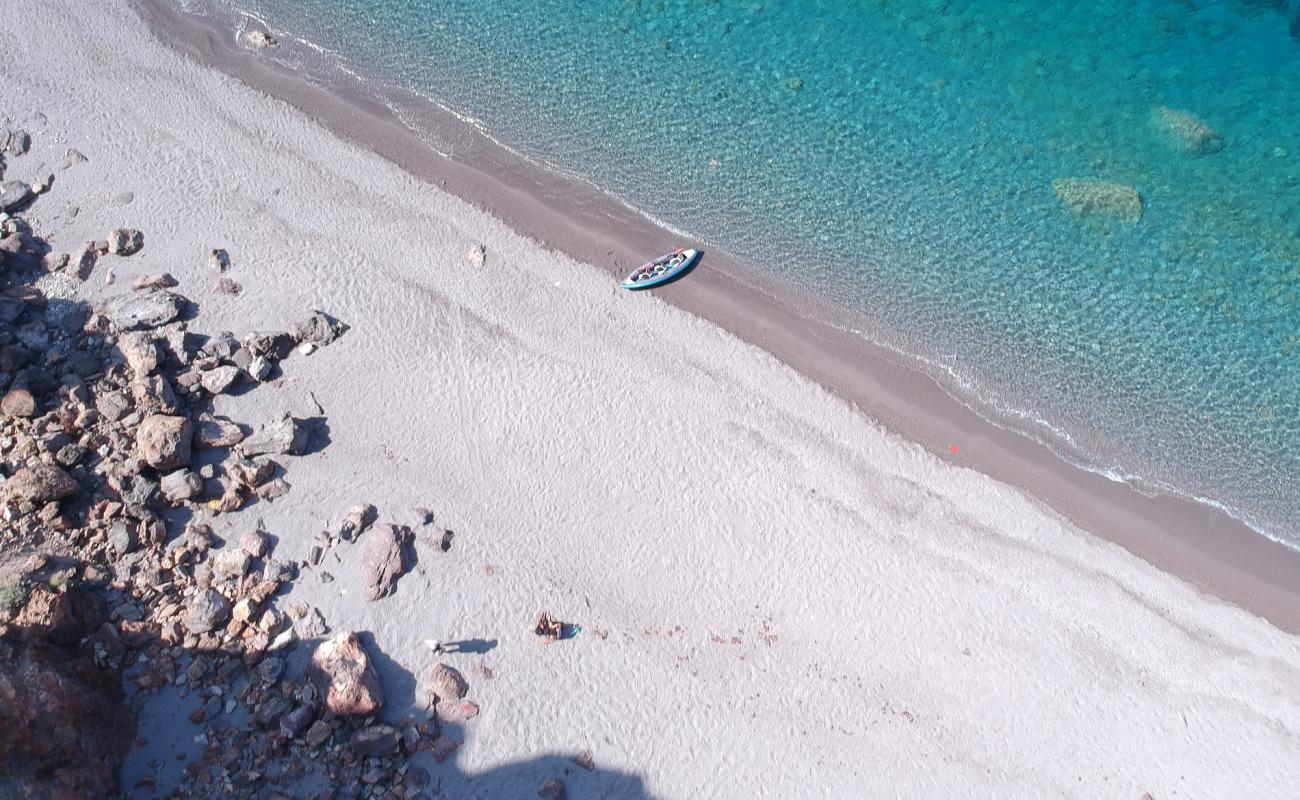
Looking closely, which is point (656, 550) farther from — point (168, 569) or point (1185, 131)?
point (1185, 131)

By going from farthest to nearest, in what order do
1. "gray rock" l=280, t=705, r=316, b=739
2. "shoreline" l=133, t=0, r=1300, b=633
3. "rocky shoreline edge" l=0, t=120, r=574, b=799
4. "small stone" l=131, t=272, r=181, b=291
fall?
"shoreline" l=133, t=0, r=1300, b=633 < "small stone" l=131, t=272, r=181, b=291 < "gray rock" l=280, t=705, r=316, b=739 < "rocky shoreline edge" l=0, t=120, r=574, b=799

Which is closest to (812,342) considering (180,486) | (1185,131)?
(1185,131)

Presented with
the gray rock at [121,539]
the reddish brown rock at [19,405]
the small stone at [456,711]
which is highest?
the reddish brown rock at [19,405]

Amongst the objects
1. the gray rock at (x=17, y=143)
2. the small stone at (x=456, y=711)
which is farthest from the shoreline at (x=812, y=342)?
the small stone at (x=456, y=711)

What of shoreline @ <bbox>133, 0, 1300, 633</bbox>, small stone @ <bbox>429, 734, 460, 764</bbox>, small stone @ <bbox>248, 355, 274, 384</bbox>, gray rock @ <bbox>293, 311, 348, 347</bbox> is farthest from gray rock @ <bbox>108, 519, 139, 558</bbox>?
shoreline @ <bbox>133, 0, 1300, 633</bbox>

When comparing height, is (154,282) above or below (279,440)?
above

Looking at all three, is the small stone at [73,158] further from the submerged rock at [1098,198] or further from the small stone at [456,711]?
the submerged rock at [1098,198]

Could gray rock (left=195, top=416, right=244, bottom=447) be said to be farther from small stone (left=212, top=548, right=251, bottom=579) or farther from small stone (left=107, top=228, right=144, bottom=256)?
small stone (left=107, top=228, right=144, bottom=256)
